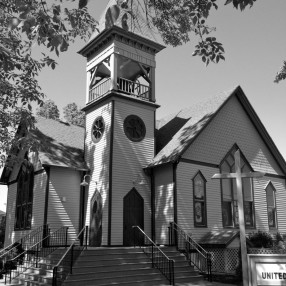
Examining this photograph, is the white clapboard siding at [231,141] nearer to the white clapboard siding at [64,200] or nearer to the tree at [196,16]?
the white clapboard siding at [64,200]

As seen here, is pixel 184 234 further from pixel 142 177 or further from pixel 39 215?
pixel 39 215

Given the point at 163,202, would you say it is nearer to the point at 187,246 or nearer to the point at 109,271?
the point at 187,246

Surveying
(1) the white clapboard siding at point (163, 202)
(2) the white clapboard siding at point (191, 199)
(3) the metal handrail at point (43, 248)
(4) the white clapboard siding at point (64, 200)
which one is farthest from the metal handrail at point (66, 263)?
(2) the white clapboard siding at point (191, 199)

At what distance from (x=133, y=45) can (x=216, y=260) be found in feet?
38.0

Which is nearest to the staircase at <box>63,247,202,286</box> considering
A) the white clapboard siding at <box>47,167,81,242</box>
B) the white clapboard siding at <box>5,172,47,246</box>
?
the white clapboard siding at <box>47,167,81,242</box>

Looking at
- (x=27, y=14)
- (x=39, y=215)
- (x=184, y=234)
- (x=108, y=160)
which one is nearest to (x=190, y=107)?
(x=108, y=160)

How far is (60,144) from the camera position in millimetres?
20500

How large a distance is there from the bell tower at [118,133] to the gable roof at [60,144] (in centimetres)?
76

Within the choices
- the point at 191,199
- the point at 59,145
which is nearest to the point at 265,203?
the point at 191,199

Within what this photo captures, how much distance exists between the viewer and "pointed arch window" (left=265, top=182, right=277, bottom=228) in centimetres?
2066

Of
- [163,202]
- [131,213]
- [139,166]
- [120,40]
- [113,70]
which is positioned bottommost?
[131,213]

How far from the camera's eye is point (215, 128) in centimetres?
1967

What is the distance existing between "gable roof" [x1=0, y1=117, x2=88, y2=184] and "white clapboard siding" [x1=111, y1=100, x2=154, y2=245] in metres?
2.13

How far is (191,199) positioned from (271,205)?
5.88 metres
